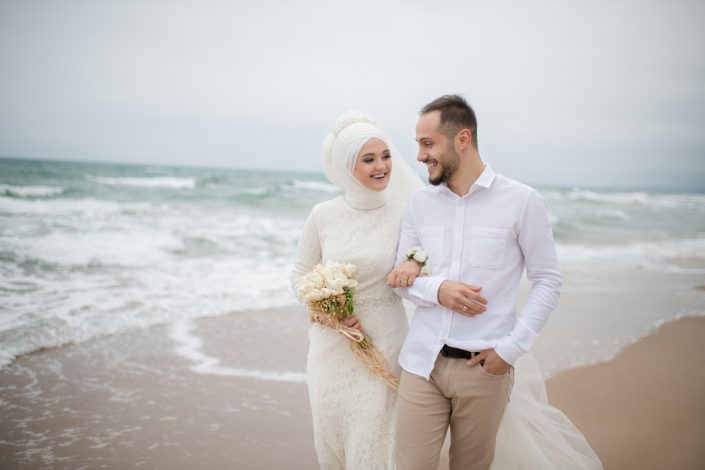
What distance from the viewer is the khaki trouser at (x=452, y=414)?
2377 millimetres

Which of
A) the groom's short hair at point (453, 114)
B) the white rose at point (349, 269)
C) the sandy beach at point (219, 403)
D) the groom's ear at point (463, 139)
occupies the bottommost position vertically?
the sandy beach at point (219, 403)

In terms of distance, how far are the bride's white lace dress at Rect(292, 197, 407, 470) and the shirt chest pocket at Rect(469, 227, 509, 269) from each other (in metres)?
0.60

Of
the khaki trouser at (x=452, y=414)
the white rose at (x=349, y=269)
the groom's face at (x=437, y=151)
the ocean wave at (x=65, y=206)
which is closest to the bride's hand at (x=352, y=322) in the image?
the white rose at (x=349, y=269)

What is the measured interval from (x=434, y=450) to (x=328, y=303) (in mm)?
918

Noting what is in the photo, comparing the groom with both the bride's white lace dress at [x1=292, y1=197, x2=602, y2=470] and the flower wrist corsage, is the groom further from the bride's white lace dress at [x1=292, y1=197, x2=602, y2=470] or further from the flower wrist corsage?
the bride's white lace dress at [x1=292, y1=197, x2=602, y2=470]

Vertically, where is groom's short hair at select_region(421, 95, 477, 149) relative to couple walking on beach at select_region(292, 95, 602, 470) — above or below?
above

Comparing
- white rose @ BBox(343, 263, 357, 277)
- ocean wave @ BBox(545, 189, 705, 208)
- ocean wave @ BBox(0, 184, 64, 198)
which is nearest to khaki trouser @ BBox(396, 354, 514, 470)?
white rose @ BBox(343, 263, 357, 277)

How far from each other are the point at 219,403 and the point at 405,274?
302 cm

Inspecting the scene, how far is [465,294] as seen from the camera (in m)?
2.29

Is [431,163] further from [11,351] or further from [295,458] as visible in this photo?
[11,351]

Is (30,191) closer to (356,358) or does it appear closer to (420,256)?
(356,358)

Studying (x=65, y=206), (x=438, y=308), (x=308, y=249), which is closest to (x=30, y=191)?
(x=65, y=206)

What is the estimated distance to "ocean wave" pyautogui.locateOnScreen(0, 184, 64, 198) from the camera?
21.7m

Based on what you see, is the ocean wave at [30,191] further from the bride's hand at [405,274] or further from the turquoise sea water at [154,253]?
the bride's hand at [405,274]
